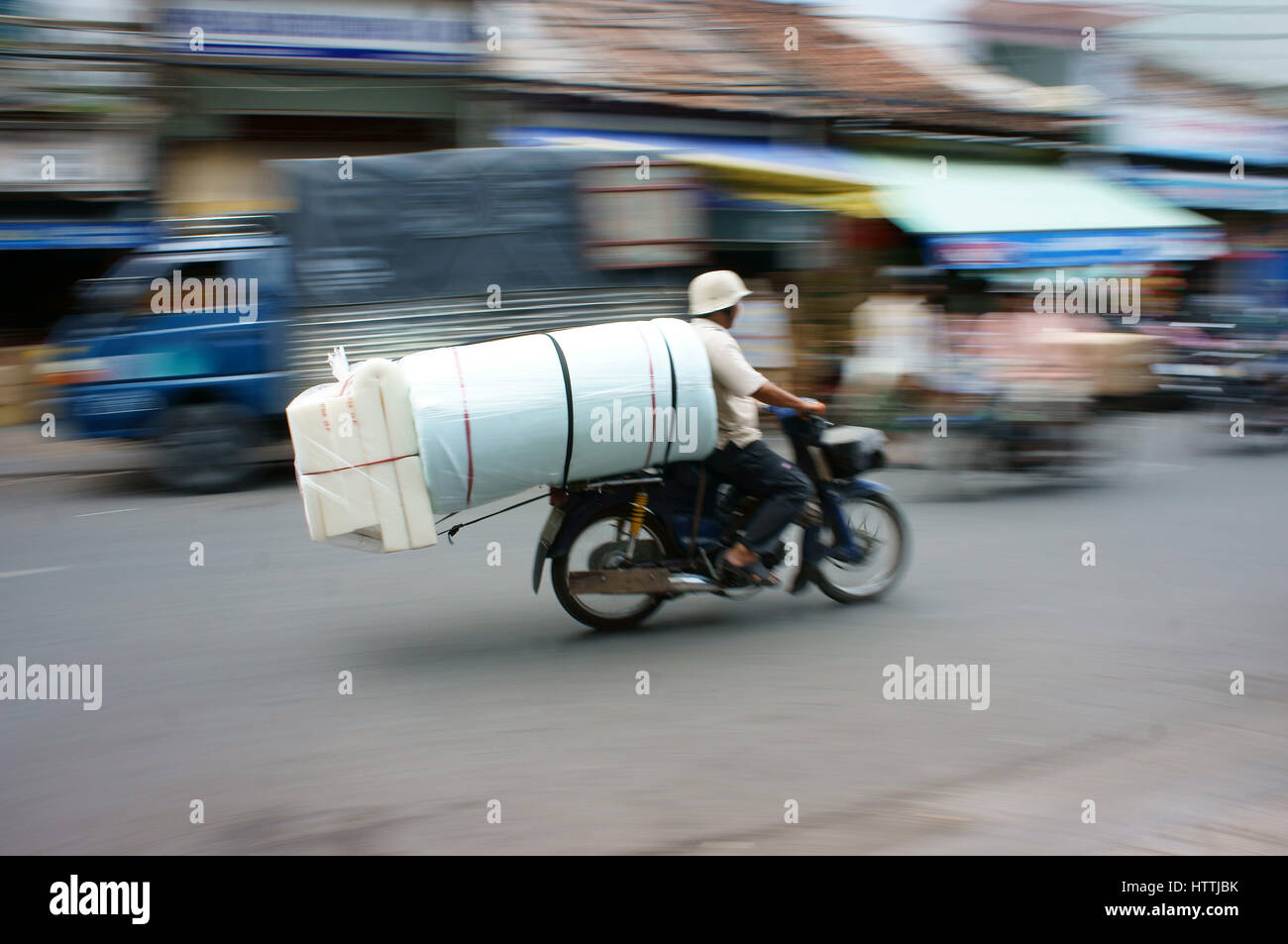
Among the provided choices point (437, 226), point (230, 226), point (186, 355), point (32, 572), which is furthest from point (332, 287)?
point (32, 572)

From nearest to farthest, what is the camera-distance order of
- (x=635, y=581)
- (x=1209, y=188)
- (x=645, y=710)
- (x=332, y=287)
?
(x=645, y=710) < (x=635, y=581) < (x=332, y=287) < (x=1209, y=188)

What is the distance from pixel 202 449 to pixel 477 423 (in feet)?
18.3

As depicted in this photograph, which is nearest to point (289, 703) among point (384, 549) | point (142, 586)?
point (384, 549)

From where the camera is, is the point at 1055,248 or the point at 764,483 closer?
the point at 764,483

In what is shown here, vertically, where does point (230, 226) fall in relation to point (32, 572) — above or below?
above

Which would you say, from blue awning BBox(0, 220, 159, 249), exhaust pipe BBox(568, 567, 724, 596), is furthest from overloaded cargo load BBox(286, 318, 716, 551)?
blue awning BBox(0, 220, 159, 249)

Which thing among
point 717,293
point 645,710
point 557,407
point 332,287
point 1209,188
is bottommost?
point 645,710

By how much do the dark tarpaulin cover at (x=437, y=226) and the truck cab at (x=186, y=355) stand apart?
534 mm

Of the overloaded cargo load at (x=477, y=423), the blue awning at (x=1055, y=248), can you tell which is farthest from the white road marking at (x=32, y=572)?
the blue awning at (x=1055, y=248)

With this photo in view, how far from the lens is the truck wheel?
9625mm

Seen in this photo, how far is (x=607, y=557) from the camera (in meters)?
5.54

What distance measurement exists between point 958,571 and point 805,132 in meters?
10.5

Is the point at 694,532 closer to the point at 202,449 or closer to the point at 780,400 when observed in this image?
the point at 780,400

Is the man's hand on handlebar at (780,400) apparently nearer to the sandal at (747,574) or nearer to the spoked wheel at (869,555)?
the spoked wheel at (869,555)
